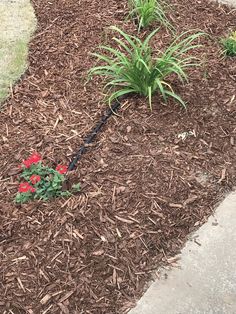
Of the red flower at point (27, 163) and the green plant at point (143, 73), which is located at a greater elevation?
the green plant at point (143, 73)

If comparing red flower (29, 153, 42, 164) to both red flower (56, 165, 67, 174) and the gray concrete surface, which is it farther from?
the gray concrete surface

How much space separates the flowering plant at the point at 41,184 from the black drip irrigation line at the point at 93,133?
141mm

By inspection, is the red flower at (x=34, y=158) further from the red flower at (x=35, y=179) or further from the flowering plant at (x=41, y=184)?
the red flower at (x=35, y=179)

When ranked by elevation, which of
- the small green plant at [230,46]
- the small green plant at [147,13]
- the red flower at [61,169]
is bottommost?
the red flower at [61,169]

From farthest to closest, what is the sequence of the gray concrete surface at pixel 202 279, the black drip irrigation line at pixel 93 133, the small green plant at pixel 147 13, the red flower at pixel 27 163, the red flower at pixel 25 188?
1. the small green plant at pixel 147 13
2. the black drip irrigation line at pixel 93 133
3. the red flower at pixel 27 163
4. the red flower at pixel 25 188
5. the gray concrete surface at pixel 202 279

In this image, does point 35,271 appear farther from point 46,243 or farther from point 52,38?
point 52,38

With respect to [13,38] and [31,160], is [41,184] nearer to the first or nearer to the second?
[31,160]

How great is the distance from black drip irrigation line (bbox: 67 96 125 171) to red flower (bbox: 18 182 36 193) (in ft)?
0.99

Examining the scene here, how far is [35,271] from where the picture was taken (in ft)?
8.86

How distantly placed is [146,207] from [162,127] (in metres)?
0.69

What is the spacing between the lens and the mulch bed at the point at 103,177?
2.68 meters

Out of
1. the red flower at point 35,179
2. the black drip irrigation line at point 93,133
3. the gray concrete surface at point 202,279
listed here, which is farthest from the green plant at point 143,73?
the gray concrete surface at point 202,279

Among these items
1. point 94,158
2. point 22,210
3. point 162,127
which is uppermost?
point 162,127

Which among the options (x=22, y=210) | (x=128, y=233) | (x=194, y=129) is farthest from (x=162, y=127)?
(x=22, y=210)
